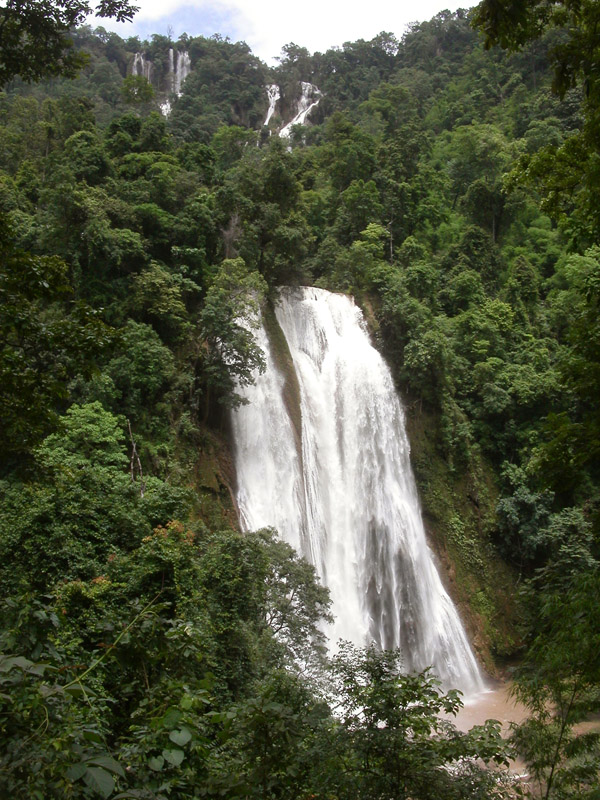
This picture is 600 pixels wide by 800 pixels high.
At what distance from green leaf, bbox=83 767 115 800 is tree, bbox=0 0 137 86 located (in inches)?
270

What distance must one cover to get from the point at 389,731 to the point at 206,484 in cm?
1128

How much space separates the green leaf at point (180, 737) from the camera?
2854 mm

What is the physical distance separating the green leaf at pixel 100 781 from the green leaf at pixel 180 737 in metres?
0.40

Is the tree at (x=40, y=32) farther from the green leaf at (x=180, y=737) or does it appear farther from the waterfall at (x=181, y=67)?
the waterfall at (x=181, y=67)

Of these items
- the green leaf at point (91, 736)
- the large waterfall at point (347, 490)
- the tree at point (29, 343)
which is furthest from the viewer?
the large waterfall at point (347, 490)

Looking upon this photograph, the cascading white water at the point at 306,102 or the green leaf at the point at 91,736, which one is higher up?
the cascading white water at the point at 306,102

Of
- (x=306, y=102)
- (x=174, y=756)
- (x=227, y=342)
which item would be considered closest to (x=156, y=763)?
(x=174, y=756)

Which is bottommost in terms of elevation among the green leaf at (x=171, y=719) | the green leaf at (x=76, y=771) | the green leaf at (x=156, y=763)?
the green leaf at (x=156, y=763)

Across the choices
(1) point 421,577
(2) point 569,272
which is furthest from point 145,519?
(2) point 569,272

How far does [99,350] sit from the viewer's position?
19.6 feet

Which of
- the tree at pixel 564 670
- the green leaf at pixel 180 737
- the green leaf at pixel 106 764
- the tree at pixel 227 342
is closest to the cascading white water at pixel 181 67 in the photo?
the tree at pixel 227 342

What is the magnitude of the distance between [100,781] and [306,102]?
62.3 metres

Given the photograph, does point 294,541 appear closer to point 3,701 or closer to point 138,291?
point 138,291

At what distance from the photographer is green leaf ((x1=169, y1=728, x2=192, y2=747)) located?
112 inches
